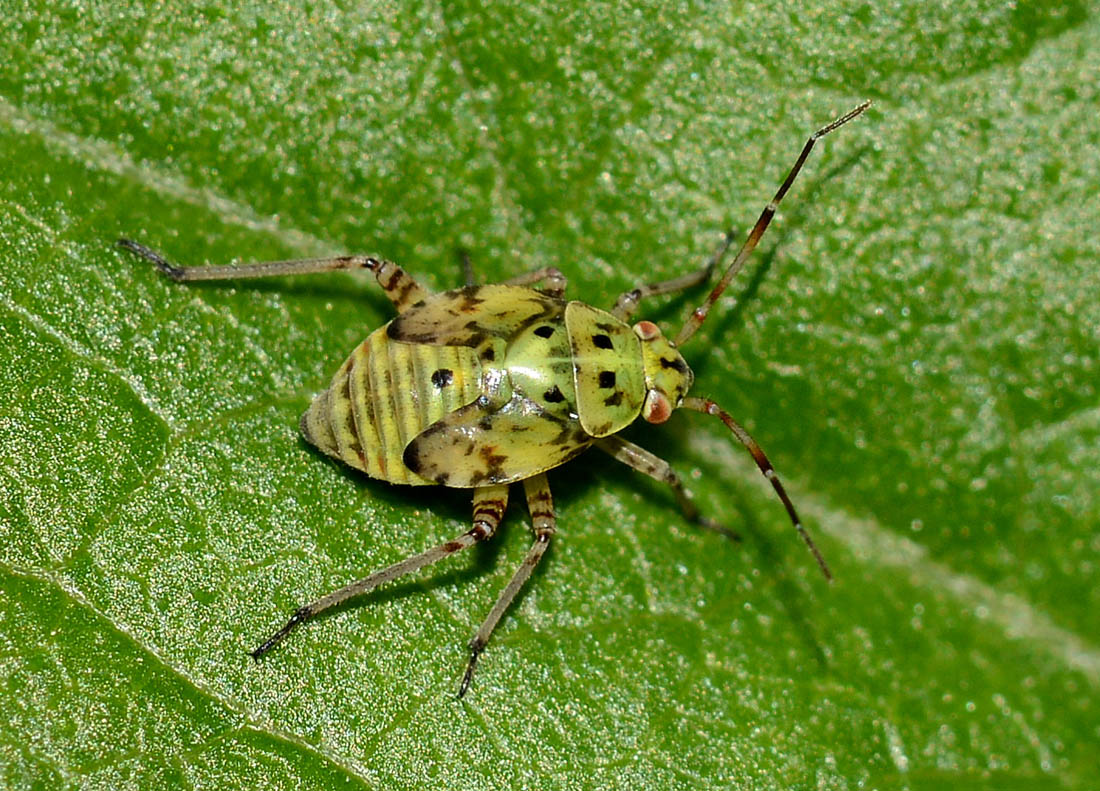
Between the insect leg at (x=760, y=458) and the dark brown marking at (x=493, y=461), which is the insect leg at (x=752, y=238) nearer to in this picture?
the insect leg at (x=760, y=458)

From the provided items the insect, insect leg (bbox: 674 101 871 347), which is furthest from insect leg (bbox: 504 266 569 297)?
insect leg (bbox: 674 101 871 347)

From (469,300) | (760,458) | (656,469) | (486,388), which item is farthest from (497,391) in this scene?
(760,458)

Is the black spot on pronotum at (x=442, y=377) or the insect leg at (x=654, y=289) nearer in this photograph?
the black spot on pronotum at (x=442, y=377)

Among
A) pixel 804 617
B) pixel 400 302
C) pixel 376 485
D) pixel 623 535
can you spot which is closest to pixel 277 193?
pixel 400 302

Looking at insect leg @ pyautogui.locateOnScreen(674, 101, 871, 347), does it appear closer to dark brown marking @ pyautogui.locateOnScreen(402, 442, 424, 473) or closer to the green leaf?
the green leaf

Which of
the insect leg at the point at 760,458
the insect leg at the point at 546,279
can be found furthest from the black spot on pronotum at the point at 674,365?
the insect leg at the point at 546,279

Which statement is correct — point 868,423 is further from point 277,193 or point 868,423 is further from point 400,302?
point 277,193
